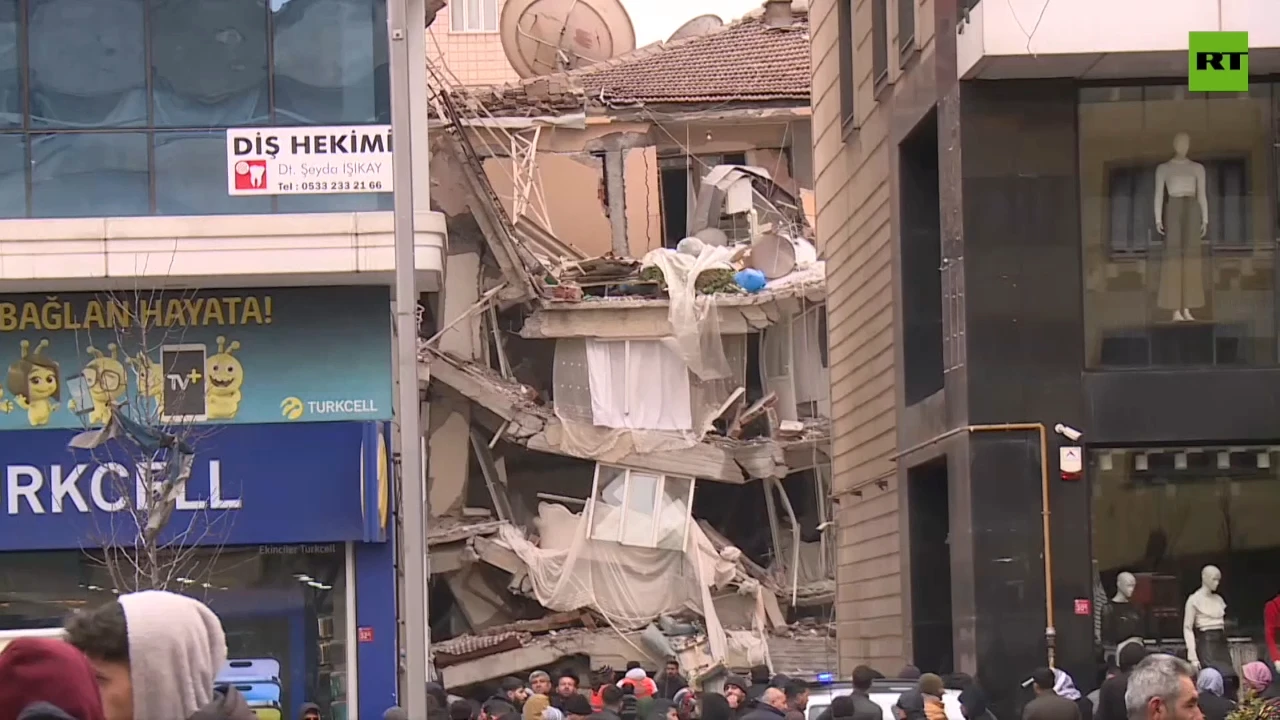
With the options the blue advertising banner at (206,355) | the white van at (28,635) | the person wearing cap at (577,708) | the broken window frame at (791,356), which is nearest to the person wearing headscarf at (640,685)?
the blue advertising banner at (206,355)

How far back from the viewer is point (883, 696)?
14812mm

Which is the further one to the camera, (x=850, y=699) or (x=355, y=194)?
(x=355, y=194)

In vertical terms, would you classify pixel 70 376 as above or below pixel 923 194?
below

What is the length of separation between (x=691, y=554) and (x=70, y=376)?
12.9 metres

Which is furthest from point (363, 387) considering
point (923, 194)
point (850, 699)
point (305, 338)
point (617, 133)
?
point (617, 133)

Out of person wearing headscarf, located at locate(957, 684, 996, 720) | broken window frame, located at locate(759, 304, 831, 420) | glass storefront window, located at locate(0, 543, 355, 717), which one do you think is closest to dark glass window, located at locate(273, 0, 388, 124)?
glass storefront window, located at locate(0, 543, 355, 717)

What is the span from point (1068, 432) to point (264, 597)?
8.54 m

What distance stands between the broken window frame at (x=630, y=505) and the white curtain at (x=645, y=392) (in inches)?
29.3

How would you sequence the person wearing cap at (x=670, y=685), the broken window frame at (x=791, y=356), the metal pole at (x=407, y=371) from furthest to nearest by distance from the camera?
the broken window frame at (x=791, y=356), the person wearing cap at (x=670, y=685), the metal pole at (x=407, y=371)

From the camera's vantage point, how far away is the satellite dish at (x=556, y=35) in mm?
42312

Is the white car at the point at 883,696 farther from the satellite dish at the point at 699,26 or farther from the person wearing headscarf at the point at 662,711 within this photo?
the satellite dish at the point at 699,26

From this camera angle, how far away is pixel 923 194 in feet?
75.5

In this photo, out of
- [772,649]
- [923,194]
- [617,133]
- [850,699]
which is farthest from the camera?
[617,133]

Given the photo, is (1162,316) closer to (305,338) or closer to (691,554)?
(305,338)
